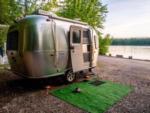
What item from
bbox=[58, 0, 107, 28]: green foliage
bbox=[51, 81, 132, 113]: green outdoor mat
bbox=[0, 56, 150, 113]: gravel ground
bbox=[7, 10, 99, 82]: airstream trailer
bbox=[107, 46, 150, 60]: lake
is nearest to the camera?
bbox=[0, 56, 150, 113]: gravel ground

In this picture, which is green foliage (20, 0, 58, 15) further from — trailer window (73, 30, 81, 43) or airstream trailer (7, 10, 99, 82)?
airstream trailer (7, 10, 99, 82)

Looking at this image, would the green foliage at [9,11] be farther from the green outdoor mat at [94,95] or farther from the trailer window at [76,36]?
the green outdoor mat at [94,95]

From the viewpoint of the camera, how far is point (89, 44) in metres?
8.03

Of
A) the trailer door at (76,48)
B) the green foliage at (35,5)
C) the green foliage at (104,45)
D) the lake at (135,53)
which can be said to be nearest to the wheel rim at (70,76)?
the trailer door at (76,48)

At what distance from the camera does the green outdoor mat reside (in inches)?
191

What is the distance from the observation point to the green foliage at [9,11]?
13.7m

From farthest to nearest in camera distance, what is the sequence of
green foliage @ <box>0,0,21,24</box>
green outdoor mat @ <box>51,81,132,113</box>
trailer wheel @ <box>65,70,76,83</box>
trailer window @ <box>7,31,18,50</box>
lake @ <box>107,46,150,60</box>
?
lake @ <box>107,46,150,60</box> < green foliage @ <box>0,0,21,24</box> < trailer wheel @ <box>65,70,76,83</box> < trailer window @ <box>7,31,18,50</box> < green outdoor mat @ <box>51,81,132,113</box>

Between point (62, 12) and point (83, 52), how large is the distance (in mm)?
12815

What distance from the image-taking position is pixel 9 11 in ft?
46.3

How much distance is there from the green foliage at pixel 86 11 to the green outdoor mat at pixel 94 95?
11.8 meters

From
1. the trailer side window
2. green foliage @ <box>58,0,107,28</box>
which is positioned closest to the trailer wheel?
the trailer side window

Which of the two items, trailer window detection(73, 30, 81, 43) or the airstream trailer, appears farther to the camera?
trailer window detection(73, 30, 81, 43)

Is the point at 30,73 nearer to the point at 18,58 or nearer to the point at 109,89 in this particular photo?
the point at 18,58

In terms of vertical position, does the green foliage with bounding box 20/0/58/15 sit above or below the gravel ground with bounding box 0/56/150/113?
above
